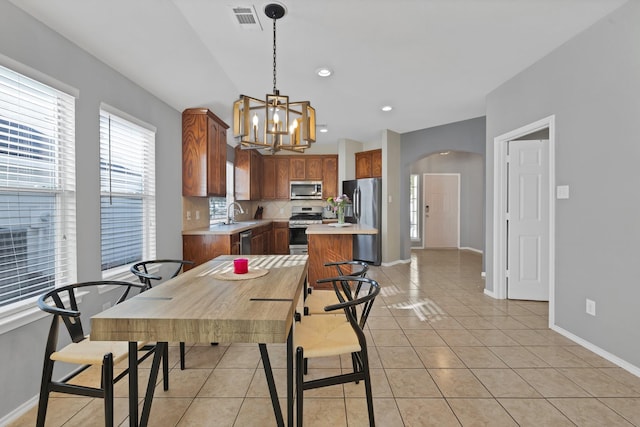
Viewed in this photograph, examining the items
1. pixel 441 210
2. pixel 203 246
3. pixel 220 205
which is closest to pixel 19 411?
pixel 203 246

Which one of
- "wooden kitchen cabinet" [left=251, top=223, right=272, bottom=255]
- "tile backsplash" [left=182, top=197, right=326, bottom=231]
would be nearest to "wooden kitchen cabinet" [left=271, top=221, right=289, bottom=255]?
"wooden kitchen cabinet" [left=251, top=223, right=272, bottom=255]

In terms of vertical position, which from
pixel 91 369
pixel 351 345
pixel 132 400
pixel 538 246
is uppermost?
pixel 538 246

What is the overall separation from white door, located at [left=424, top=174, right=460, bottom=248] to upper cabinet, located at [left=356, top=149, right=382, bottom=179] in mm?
2532

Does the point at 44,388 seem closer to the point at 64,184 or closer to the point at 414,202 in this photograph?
the point at 64,184

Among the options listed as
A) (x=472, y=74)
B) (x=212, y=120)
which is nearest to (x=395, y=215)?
(x=472, y=74)

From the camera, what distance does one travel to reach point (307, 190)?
6.70m

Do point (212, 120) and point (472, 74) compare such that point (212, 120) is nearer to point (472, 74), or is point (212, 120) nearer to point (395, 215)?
point (472, 74)

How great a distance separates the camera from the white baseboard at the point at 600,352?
210 cm

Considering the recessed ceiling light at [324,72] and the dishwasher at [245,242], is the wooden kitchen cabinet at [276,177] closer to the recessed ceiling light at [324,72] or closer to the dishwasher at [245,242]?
the dishwasher at [245,242]

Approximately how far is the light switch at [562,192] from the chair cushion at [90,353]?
3401 millimetres

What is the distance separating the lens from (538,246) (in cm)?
359

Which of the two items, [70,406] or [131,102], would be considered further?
[131,102]

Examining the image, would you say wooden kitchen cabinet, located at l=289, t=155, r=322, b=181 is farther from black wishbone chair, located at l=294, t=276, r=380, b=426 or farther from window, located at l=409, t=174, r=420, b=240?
black wishbone chair, located at l=294, t=276, r=380, b=426

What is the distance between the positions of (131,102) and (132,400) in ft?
8.44
